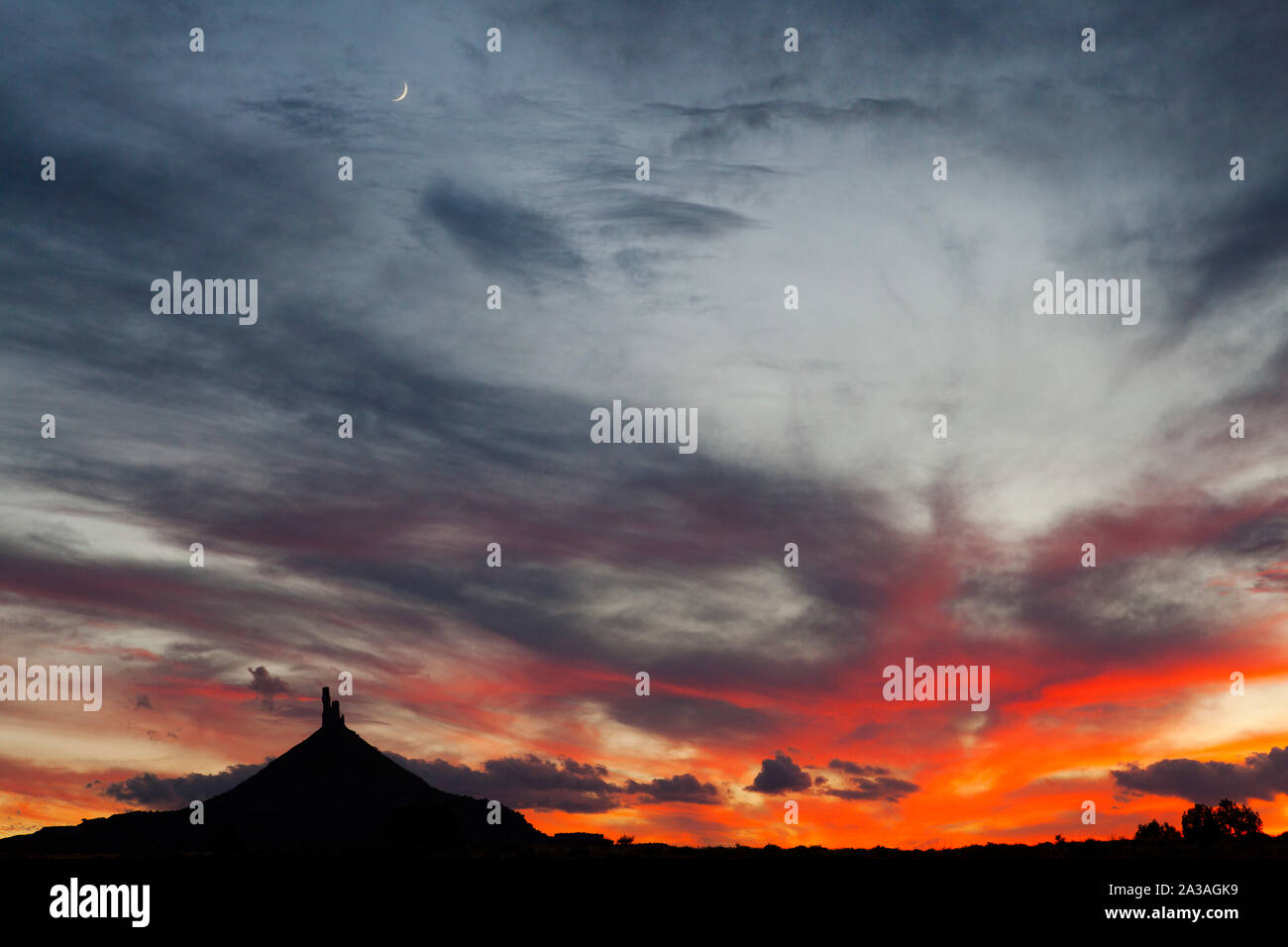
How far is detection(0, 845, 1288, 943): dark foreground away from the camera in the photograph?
2378cm

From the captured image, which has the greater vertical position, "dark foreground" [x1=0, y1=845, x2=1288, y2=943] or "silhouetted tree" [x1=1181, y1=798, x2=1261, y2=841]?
"dark foreground" [x1=0, y1=845, x2=1288, y2=943]

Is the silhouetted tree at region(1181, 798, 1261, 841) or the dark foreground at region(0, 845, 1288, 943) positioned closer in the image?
the dark foreground at region(0, 845, 1288, 943)
